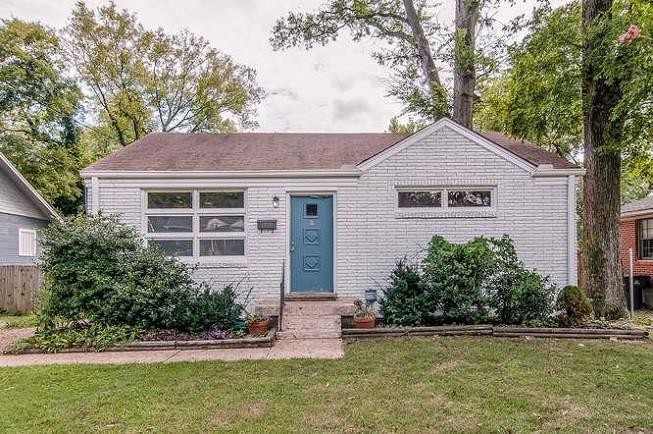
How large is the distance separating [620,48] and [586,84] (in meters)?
1.09

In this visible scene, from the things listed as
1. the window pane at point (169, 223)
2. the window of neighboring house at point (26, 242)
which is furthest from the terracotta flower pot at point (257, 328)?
the window of neighboring house at point (26, 242)

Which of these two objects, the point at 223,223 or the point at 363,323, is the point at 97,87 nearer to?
the point at 223,223

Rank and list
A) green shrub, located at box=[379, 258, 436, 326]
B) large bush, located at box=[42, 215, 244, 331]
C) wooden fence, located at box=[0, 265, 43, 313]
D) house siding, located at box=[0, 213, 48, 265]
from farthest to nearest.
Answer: house siding, located at box=[0, 213, 48, 265]
wooden fence, located at box=[0, 265, 43, 313]
green shrub, located at box=[379, 258, 436, 326]
large bush, located at box=[42, 215, 244, 331]

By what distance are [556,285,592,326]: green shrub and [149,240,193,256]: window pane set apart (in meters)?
7.35

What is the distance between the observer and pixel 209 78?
66.7ft

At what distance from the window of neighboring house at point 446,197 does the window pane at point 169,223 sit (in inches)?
176

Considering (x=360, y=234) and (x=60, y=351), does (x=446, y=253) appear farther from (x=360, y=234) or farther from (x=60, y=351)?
(x=60, y=351)

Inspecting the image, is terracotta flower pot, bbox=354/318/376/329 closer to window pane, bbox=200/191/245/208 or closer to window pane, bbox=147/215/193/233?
window pane, bbox=200/191/245/208

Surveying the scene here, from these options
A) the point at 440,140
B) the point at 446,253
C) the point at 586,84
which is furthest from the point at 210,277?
the point at 586,84

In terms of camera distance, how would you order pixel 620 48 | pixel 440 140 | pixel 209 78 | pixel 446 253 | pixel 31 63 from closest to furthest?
pixel 446 253
pixel 620 48
pixel 440 140
pixel 31 63
pixel 209 78

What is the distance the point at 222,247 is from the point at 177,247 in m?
0.95

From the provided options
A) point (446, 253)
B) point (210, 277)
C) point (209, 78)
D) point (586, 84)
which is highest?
point (209, 78)

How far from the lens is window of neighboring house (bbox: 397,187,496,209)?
28.3 ft

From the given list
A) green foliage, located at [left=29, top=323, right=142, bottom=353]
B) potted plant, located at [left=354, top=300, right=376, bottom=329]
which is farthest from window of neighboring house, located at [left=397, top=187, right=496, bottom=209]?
green foliage, located at [left=29, top=323, right=142, bottom=353]
